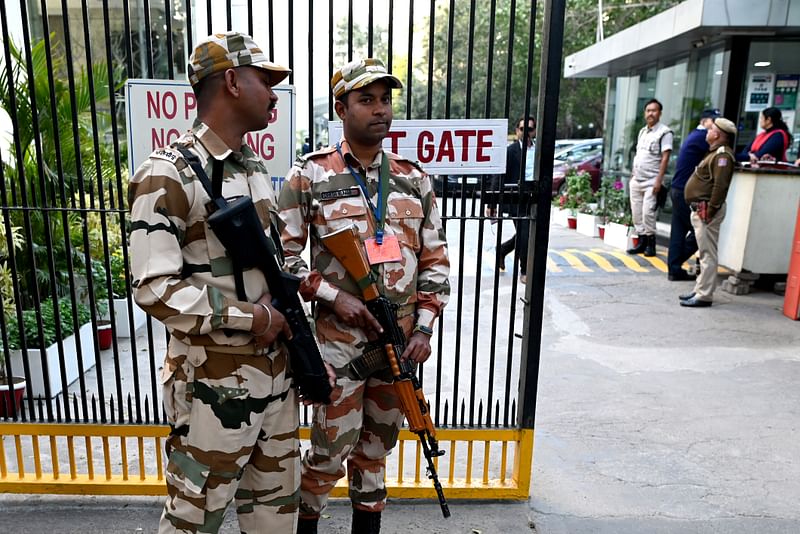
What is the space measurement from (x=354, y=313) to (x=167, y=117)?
116 centimetres

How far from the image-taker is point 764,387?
4.47 meters

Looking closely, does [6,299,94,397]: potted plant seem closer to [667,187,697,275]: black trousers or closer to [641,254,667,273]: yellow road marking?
[667,187,697,275]: black trousers

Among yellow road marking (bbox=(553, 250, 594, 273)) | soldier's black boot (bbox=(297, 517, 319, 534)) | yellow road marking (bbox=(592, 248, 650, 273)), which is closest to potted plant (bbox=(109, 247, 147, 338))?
soldier's black boot (bbox=(297, 517, 319, 534))

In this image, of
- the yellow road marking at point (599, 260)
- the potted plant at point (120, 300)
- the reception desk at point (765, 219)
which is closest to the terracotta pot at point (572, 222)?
the yellow road marking at point (599, 260)

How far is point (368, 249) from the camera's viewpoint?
231 cm

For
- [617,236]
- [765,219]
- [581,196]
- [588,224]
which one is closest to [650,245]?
[617,236]

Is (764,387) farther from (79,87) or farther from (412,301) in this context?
(79,87)

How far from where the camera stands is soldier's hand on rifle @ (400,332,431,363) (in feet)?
7.66

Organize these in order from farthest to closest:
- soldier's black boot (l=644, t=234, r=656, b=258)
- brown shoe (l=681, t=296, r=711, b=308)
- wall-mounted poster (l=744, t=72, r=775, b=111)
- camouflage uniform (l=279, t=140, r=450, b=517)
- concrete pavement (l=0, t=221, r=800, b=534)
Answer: soldier's black boot (l=644, t=234, r=656, b=258)
wall-mounted poster (l=744, t=72, r=775, b=111)
brown shoe (l=681, t=296, r=711, b=308)
concrete pavement (l=0, t=221, r=800, b=534)
camouflage uniform (l=279, t=140, r=450, b=517)

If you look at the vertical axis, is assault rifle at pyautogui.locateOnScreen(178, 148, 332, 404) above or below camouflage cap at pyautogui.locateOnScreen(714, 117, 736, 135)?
below

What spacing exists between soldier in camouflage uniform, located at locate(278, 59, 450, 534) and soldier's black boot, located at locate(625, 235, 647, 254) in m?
7.11

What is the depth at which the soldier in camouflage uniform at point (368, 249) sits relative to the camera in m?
2.28

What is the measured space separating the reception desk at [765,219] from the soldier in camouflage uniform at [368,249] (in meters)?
5.53

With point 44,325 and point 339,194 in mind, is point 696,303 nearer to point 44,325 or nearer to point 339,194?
point 339,194
